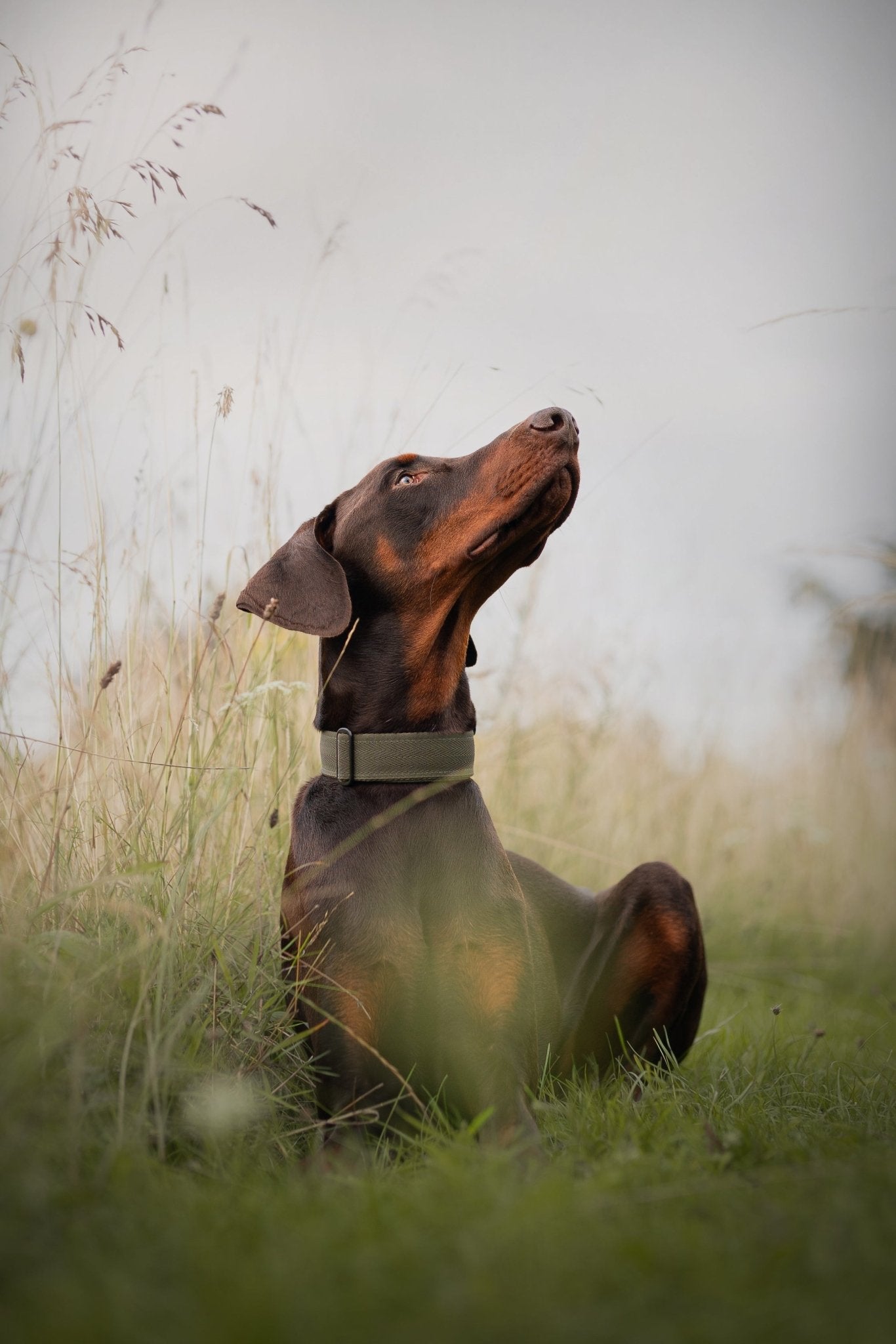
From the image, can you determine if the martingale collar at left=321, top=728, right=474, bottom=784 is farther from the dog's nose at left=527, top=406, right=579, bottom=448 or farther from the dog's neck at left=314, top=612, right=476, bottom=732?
the dog's nose at left=527, top=406, right=579, bottom=448

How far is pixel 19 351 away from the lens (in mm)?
3043

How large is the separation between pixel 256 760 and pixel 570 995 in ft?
4.29

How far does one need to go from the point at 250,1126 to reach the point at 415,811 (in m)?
0.85

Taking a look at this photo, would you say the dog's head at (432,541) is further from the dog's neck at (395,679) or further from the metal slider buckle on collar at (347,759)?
the metal slider buckle on collar at (347,759)

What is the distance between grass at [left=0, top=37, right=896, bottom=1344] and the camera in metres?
1.27

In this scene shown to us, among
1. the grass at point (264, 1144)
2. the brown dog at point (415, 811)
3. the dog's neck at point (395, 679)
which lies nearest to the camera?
the grass at point (264, 1144)

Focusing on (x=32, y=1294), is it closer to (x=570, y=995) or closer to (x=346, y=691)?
(x=346, y=691)

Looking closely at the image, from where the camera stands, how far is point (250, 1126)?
7.69 feet

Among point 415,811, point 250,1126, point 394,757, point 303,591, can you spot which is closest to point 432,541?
point 303,591

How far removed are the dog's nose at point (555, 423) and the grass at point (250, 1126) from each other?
37.9 inches

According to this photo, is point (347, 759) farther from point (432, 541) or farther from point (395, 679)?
point (432, 541)

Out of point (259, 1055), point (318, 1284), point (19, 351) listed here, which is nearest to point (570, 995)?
point (259, 1055)

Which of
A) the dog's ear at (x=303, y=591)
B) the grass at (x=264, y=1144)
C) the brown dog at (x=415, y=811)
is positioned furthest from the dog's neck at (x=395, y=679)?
the grass at (x=264, y=1144)

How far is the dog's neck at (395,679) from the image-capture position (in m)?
2.92
